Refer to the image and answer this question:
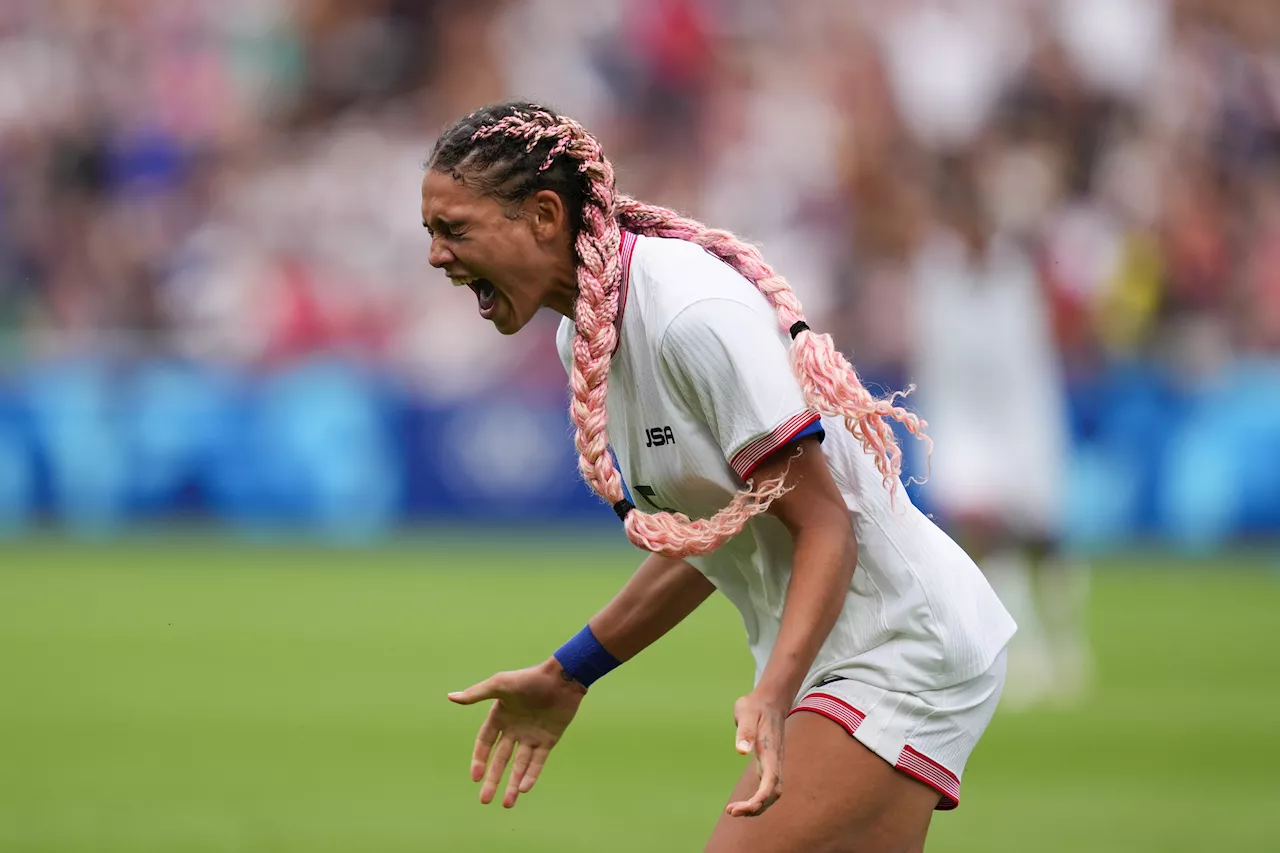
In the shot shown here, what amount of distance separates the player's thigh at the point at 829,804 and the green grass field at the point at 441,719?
9.64 feet

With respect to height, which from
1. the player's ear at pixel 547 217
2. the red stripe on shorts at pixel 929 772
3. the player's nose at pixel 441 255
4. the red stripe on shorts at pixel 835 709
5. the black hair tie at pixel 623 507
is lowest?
the red stripe on shorts at pixel 929 772

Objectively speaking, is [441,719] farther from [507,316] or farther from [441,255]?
[441,255]

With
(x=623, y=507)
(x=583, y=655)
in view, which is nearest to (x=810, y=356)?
(x=623, y=507)

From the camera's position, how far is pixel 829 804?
393 cm

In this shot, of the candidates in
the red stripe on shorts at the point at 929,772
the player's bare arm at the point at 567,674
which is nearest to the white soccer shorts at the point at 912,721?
the red stripe on shorts at the point at 929,772

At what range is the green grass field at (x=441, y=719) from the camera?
23.8 feet

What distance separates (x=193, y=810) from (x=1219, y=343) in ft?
34.8

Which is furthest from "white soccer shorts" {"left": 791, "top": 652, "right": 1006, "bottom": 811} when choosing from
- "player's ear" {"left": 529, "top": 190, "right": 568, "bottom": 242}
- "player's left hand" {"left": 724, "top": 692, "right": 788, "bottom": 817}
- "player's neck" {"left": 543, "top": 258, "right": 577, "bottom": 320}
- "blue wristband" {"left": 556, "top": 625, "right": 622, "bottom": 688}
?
"player's ear" {"left": 529, "top": 190, "right": 568, "bottom": 242}

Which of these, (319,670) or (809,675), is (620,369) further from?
(319,670)

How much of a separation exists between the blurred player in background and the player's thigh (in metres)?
6.81

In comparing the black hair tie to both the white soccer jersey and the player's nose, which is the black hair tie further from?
the player's nose

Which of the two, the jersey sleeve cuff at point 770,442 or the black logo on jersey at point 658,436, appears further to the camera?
the black logo on jersey at point 658,436

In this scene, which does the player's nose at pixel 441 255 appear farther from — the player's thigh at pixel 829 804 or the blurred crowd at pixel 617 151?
the blurred crowd at pixel 617 151

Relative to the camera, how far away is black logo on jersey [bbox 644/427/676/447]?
157 inches
